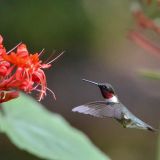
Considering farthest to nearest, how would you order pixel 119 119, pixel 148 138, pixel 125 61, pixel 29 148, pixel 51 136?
pixel 125 61, pixel 148 138, pixel 51 136, pixel 29 148, pixel 119 119

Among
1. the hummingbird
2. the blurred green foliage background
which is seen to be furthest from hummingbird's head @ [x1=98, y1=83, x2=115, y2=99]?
the blurred green foliage background

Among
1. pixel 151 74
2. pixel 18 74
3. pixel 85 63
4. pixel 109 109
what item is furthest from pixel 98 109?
pixel 85 63

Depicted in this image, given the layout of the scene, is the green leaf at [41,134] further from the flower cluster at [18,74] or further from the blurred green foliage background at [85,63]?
the blurred green foliage background at [85,63]

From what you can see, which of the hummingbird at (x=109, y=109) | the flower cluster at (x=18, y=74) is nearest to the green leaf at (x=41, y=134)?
the hummingbird at (x=109, y=109)

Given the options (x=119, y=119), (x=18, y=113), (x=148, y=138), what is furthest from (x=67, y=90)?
(x=119, y=119)

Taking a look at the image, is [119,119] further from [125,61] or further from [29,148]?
[125,61]

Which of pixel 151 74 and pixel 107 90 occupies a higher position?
pixel 107 90

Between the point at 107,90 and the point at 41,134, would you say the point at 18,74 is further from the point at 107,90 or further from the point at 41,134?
the point at 41,134
